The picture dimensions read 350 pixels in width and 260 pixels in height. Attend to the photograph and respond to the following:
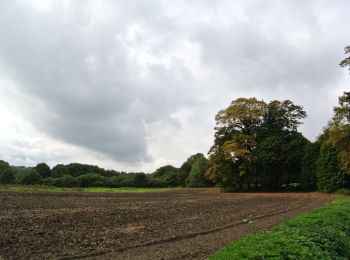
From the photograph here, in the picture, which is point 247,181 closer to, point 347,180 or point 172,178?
point 347,180

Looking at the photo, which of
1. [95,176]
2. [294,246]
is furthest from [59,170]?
[294,246]

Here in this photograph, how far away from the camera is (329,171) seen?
56.4 meters

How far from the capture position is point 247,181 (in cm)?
6638

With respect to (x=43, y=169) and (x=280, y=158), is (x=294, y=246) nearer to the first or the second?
(x=280, y=158)

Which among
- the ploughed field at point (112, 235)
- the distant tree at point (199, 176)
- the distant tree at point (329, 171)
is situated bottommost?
the ploughed field at point (112, 235)

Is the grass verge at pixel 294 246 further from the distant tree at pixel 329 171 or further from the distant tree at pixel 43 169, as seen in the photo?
the distant tree at pixel 43 169

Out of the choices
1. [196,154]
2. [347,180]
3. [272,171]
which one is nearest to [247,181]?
[272,171]

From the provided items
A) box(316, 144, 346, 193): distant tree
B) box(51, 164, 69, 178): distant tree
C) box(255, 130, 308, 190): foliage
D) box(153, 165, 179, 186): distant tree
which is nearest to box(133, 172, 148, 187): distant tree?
box(153, 165, 179, 186): distant tree

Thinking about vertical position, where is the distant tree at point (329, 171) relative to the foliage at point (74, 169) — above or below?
below

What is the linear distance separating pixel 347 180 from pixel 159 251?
49.6 m

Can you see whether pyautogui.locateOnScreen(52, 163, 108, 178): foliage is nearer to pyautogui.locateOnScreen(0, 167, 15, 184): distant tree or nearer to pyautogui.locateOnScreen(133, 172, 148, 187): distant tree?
pyautogui.locateOnScreen(0, 167, 15, 184): distant tree

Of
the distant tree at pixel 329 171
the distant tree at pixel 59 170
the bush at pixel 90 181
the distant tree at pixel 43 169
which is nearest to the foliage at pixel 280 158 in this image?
the distant tree at pixel 329 171

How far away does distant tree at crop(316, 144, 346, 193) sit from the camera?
55031mm

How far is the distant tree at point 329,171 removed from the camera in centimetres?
5503
